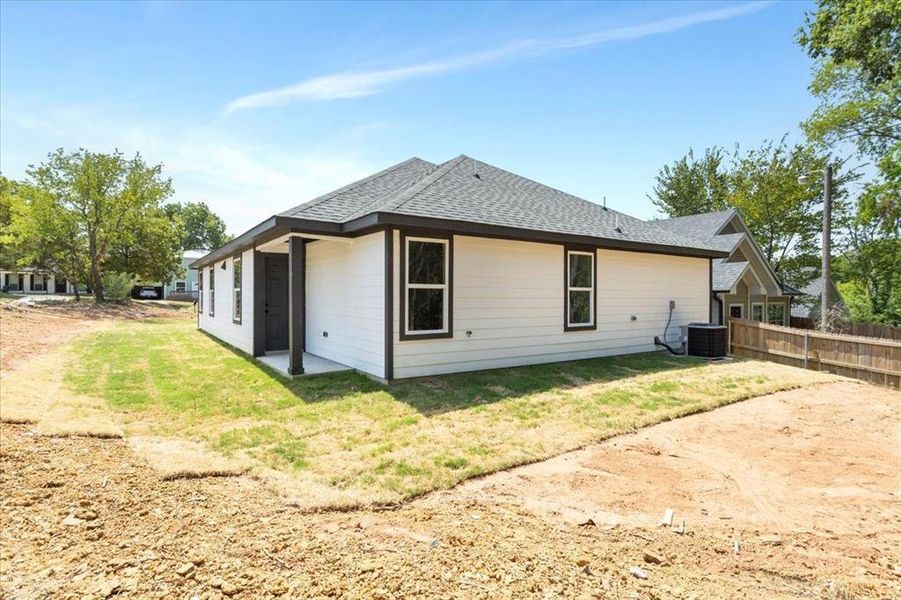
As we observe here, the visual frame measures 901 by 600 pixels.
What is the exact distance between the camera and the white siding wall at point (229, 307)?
9.75 m

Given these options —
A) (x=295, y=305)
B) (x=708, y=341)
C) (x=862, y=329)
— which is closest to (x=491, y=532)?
(x=295, y=305)

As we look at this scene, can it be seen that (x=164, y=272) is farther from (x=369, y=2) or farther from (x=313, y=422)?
(x=313, y=422)

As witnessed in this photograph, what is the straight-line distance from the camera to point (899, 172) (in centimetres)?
1366

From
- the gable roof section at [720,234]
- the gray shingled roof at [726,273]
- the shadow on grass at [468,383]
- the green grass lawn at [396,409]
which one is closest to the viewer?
the green grass lawn at [396,409]

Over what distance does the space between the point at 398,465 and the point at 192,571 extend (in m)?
1.74

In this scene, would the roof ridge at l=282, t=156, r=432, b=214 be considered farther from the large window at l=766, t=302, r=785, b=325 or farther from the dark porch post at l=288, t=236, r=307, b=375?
the large window at l=766, t=302, r=785, b=325

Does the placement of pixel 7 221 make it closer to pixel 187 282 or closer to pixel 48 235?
pixel 48 235

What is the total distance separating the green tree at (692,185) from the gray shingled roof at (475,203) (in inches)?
874

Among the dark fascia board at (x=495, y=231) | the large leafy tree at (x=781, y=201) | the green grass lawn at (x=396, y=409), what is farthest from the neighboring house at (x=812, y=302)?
the green grass lawn at (x=396, y=409)

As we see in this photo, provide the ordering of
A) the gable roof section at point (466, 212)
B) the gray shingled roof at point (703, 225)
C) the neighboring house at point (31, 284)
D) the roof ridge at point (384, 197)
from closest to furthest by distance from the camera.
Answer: the gable roof section at point (466, 212)
the roof ridge at point (384, 197)
the gray shingled roof at point (703, 225)
the neighboring house at point (31, 284)

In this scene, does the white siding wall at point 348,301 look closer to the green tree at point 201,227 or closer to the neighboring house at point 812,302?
the neighboring house at point 812,302

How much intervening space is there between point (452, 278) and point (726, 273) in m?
12.0

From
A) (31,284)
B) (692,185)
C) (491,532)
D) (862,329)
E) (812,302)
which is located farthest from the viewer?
(31,284)

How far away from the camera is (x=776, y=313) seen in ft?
62.5
